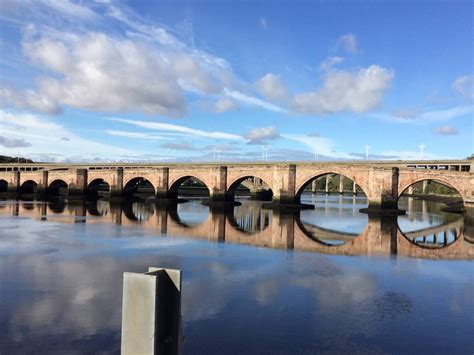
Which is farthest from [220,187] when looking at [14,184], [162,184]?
[14,184]

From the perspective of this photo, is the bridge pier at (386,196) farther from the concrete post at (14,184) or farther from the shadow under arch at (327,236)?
the concrete post at (14,184)

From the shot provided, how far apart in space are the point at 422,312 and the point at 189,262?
8879 mm

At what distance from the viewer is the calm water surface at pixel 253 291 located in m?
8.37

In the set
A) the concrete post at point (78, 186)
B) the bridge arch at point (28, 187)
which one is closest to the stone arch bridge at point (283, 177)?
the concrete post at point (78, 186)

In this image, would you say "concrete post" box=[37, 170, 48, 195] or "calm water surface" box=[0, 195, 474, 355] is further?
"concrete post" box=[37, 170, 48, 195]

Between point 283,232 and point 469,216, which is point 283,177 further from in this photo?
point 469,216

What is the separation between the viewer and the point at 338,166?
140ft

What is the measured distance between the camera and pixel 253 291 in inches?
472

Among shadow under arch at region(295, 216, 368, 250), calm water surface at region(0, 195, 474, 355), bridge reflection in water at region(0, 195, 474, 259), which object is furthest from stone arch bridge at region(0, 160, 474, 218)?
calm water surface at region(0, 195, 474, 355)

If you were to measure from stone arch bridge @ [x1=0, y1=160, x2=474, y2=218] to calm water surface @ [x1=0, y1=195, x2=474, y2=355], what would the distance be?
1475cm

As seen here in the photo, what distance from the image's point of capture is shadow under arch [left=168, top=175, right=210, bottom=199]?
53938 millimetres

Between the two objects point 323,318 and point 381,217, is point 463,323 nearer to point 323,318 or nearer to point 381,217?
point 323,318

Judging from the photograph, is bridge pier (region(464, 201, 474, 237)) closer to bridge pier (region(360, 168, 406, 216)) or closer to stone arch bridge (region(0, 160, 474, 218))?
stone arch bridge (region(0, 160, 474, 218))

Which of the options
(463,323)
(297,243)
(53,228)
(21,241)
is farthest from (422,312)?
(53,228)
